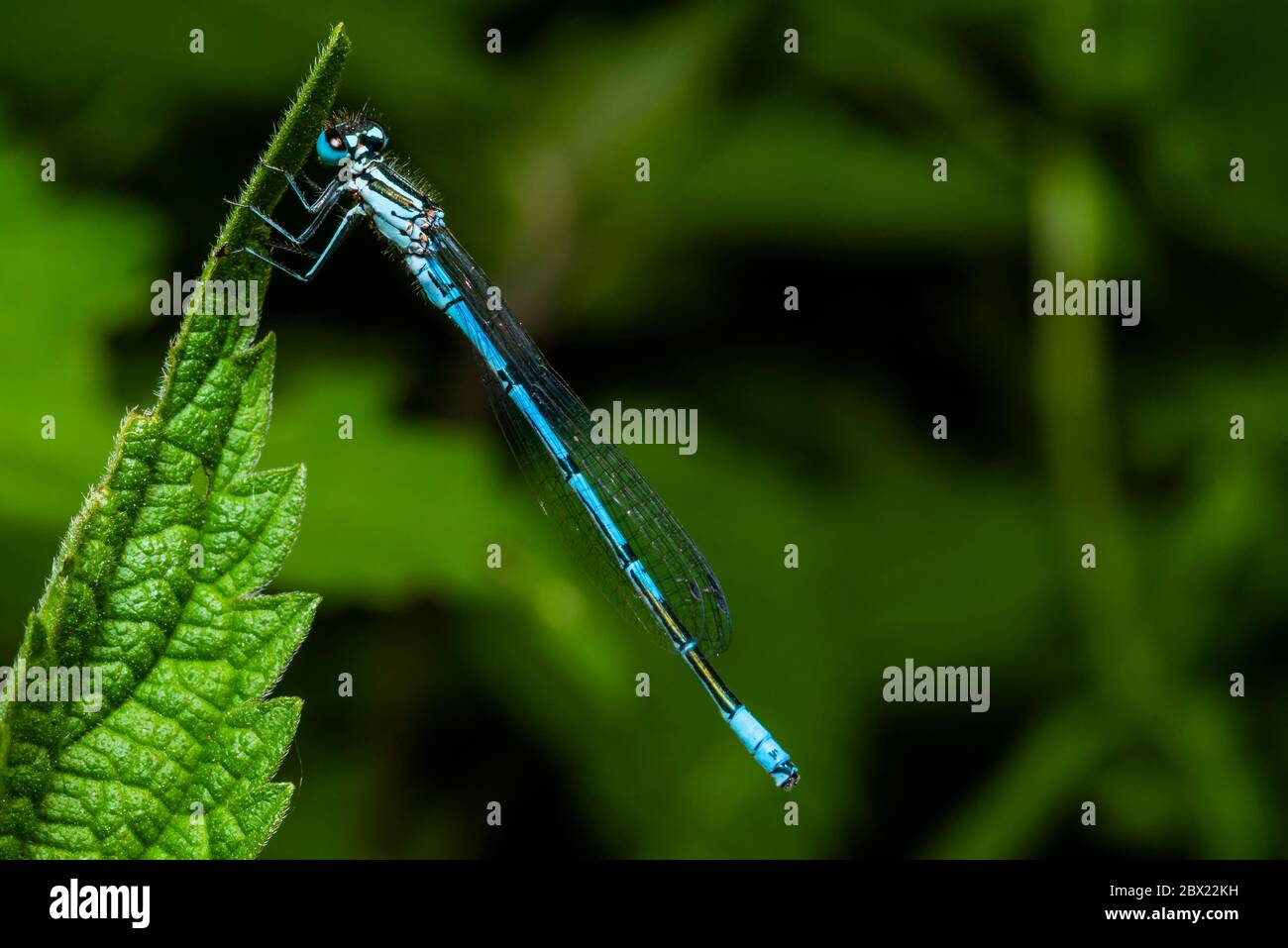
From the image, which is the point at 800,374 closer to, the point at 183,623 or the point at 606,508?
the point at 606,508

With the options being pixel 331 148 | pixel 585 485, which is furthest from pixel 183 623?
pixel 585 485

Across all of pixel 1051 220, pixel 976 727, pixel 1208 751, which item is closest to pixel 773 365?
pixel 1051 220

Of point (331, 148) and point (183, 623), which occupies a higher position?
point (331, 148)

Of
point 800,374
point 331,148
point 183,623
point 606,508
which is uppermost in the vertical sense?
point 331,148

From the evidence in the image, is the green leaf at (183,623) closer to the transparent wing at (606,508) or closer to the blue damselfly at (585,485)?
the blue damselfly at (585,485)

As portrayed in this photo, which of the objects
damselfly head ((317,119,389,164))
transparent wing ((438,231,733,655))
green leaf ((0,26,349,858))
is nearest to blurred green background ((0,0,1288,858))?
transparent wing ((438,231,733,655))

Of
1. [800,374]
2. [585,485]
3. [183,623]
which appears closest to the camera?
[183,623]
